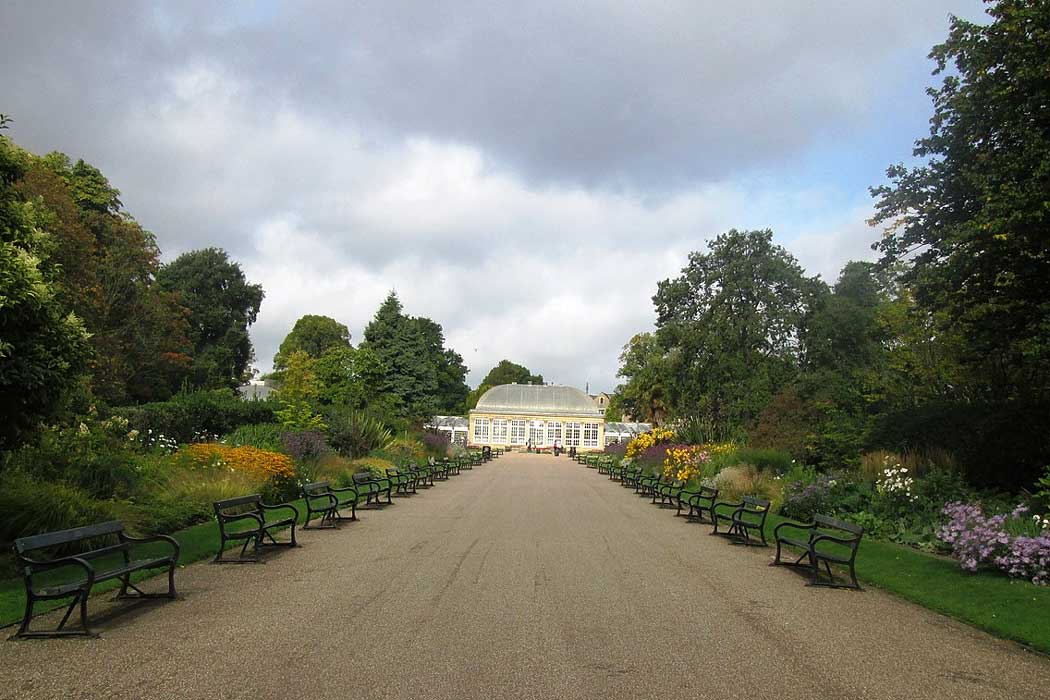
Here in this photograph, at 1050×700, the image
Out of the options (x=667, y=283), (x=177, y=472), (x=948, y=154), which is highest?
(x=667, y=283)

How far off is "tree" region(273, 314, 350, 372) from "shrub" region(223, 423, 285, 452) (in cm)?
5697

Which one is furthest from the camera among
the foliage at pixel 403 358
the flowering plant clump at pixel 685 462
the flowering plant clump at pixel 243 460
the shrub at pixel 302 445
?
the foliage at pixel 403 358

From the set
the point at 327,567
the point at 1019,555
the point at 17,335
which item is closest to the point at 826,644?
the point at 1019,555

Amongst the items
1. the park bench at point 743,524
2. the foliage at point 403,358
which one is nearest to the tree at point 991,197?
the park bench at point 743,524

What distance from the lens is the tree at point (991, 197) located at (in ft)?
40.7

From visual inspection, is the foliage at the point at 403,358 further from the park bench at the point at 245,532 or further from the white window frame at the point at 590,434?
the park bench at the point at 245,532

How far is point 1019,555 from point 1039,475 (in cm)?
661

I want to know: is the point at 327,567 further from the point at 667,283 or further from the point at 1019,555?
the point at 667,283

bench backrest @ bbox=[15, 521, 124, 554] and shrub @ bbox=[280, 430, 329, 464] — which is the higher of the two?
shrub @ bbox=[280, 430, 329, 464]

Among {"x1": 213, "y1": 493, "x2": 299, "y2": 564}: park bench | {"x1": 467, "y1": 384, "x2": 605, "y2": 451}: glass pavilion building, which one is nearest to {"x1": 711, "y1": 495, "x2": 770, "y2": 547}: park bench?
{"x1": 213, "y1": 493, "x2": 299, "y2": 564}: park bench

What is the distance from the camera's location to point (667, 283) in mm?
38062

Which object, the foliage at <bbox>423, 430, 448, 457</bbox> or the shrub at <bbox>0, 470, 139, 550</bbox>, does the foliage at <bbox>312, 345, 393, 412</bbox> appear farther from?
the shrub at <bbox>0, 470, 139, 550</bbox>

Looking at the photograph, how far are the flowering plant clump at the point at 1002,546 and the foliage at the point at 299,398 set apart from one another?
1867 cm

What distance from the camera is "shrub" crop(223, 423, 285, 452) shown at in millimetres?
21073
